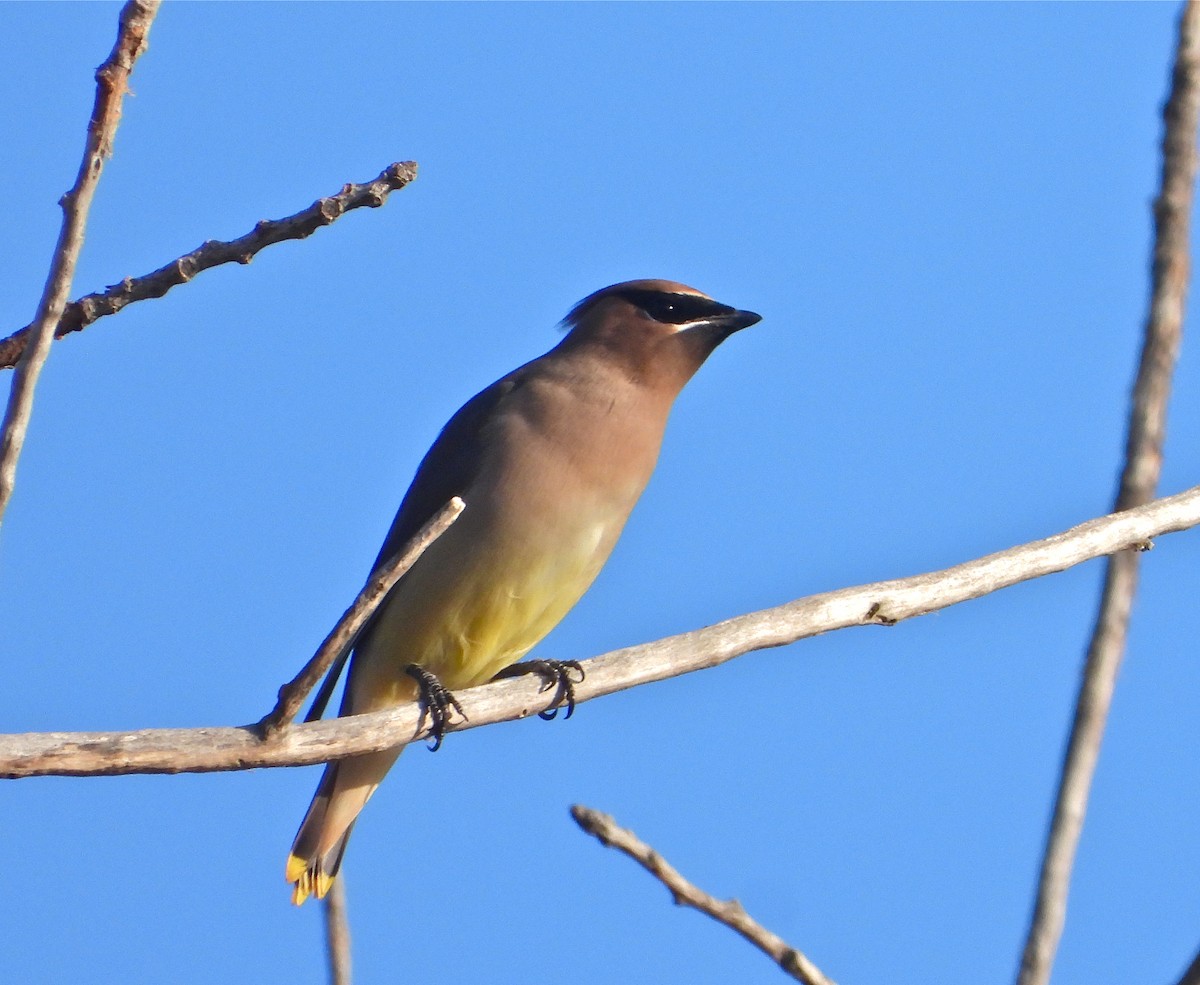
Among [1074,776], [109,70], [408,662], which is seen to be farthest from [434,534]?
[408,662]

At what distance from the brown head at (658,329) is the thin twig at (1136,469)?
2.92 meters

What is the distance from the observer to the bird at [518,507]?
512cm

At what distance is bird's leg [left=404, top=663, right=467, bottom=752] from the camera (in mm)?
4298

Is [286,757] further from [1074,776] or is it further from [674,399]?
[674,399]

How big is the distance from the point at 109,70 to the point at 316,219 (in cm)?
45

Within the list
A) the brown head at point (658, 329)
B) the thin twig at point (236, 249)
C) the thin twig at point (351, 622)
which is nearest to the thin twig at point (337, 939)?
the thin twig at point (351, 622)

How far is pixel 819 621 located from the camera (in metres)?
4.03

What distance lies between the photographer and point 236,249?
2.86m

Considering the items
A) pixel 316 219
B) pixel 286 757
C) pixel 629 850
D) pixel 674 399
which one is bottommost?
pixel 629 850

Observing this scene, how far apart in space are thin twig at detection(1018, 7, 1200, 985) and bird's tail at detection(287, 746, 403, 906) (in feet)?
11.2

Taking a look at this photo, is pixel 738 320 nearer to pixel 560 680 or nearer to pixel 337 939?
pixel 560 680

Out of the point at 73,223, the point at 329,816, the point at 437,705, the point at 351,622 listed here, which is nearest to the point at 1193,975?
the point at 351,622

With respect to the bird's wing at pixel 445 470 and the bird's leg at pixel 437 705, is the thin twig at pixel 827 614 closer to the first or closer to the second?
the bird's leg at pixel 437 705

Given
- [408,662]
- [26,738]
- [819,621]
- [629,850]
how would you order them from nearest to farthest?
[629,850]
[26,738]
[819,621]
[408,662]
